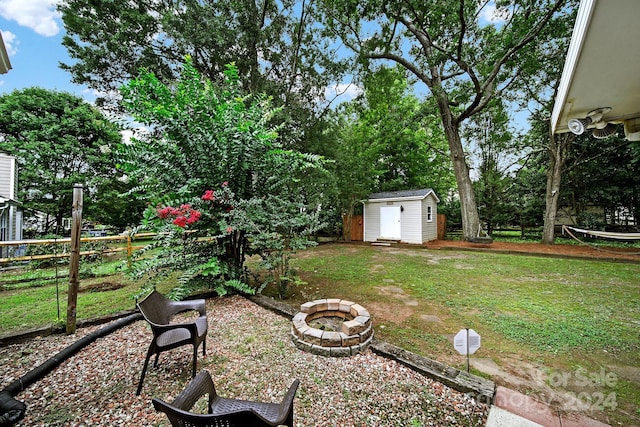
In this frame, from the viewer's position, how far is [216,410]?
1401 mm

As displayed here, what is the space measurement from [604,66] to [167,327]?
4229 millimetres

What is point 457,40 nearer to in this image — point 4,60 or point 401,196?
point 401,196

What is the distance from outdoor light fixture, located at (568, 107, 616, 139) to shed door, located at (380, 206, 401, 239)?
8.44 meters

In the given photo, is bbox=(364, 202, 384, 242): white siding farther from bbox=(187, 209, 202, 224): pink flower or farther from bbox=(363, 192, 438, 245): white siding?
bbox=(187, 209, 202, 224): pink flower

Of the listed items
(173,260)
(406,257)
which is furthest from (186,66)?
(406,257)

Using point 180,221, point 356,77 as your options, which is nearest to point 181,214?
point 180,221

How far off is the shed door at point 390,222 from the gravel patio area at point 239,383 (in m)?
9.57

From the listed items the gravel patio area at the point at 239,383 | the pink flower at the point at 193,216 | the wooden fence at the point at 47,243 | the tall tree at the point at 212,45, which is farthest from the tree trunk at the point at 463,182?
the wooden fence at the point at 47,243

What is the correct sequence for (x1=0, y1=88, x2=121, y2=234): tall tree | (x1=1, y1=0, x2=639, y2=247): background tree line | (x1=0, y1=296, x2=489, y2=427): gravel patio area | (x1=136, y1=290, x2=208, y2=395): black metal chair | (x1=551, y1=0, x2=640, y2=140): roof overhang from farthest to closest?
(x1=0, y1=88, x2=121, y2=234): tall tree < (x1=1, y1=0, x2=639, y2=247): background tree line < (x1=136, y1=290, x2=208, y2=395): black metal chair < (x1=0, y1=296, x2=489, y2=427): gravel patio area < (x1=551, y1=0, x2=640, y2=140): roof overhang

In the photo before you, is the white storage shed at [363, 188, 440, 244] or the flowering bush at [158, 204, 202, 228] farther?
the white storage shed at [363, 188, 440, 244]

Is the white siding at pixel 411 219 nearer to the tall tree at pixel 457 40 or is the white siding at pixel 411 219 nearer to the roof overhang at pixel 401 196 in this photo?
the roof overhang at pixel 401 196

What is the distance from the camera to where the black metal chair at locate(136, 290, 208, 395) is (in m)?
2.03

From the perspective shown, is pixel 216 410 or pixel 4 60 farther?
pixel 4 60

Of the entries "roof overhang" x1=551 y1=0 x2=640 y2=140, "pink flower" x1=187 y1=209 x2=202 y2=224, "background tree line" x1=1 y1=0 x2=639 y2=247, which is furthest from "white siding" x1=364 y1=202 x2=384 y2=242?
"pink flower" x1=187 y1=209 x2=202 y2=224
